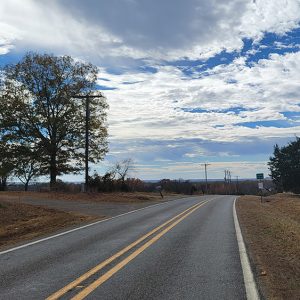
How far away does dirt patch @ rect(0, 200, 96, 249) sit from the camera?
14.3 m

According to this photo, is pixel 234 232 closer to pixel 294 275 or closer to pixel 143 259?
pixel 143 259

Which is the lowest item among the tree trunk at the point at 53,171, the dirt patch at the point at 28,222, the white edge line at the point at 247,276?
the white edge line at the point at 247,276

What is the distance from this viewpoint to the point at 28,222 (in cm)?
1783

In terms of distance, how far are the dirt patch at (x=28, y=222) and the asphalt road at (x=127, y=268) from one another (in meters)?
2.08

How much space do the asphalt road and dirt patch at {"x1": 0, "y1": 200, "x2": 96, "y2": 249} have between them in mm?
2077

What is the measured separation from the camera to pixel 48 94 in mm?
40594

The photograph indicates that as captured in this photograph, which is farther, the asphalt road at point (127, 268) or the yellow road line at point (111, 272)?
the asphalt road at point (127, 268)

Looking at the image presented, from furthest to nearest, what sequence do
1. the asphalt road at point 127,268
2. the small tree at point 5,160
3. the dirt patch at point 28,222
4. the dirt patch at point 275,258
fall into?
the small tree at point 5,160 → the dirt patch at point 28,222 → the dirt patch at point 275,258 → the asphalt road at point 127,268

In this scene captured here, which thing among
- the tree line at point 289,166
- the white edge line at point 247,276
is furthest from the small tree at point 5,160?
the tree line at point 289,166

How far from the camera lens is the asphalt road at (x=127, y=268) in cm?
646

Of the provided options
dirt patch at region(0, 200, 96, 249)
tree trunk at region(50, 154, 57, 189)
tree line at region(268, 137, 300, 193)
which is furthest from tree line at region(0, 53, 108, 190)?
tree line at region(268, 137, 300, 193)

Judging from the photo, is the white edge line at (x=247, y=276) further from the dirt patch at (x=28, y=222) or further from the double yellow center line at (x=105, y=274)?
the dirt patch at (x=28, y=222)

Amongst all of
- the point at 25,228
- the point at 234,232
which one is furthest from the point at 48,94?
the point at 234,232

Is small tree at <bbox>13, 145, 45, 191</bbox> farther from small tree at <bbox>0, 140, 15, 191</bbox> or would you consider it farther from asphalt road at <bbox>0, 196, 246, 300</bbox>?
asphalt road at <bbox>0, 196, 246, 300</bbox>
